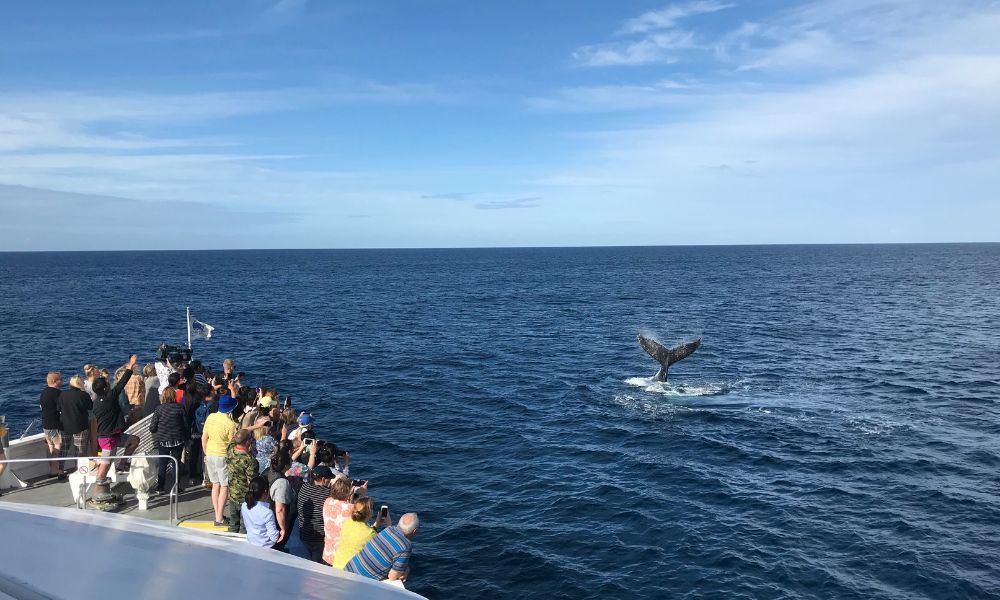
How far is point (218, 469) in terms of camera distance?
10562 mm

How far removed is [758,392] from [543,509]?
16.9 metres

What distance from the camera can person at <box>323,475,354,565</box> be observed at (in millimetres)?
8883

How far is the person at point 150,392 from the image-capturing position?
528 inches

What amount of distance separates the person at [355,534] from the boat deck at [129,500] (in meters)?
3.71

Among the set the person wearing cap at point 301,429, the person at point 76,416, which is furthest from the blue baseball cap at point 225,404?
the person at point 76,416

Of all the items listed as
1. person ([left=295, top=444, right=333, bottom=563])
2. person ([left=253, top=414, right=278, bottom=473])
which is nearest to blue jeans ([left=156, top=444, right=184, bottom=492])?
person ([left=253, top=414, right=278, bottom=473])

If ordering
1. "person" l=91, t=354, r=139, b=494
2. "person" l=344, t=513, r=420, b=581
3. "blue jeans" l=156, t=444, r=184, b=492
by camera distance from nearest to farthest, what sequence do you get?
1. "person" l=344, t=513, r=420, b=581
2. "blue jeans" l=156, t=444, r=184, b=492
3. "person" l=91, t=354, r=139, b=494

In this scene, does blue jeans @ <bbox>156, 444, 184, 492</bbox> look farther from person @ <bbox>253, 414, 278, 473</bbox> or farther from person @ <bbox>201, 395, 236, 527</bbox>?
person @ <bbox>253, 414, 278, 473</bbox>

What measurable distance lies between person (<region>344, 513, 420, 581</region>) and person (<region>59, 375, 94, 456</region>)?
737 centimetres

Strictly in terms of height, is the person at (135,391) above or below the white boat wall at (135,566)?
below

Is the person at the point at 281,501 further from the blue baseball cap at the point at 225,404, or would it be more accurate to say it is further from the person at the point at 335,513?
the blue baseball cap at the point at 225,404

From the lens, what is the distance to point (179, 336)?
49469 mm

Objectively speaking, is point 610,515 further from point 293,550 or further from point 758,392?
point 758,392

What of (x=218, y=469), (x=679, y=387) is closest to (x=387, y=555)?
(x=218, y=469)
